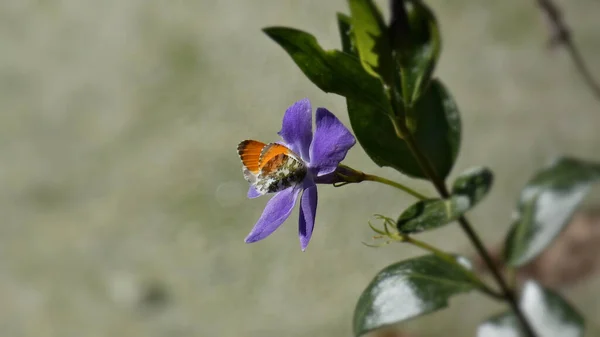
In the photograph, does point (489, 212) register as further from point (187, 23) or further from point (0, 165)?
point (0, 165)

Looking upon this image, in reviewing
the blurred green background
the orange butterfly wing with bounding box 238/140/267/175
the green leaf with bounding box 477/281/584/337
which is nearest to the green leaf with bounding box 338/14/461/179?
the orange butterfly wing with bounding box 238/140/267/175

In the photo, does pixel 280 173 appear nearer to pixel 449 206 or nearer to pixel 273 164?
pixel 273 164

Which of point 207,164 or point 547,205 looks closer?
point 547,205

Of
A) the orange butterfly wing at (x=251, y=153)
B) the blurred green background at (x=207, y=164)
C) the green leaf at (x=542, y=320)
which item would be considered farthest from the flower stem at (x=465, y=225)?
the blurred green background at (x=207, y=164)

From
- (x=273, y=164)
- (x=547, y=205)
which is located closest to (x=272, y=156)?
(x=273, y=164)

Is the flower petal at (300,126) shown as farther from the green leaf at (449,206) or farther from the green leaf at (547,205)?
the green leaf at (547,205)

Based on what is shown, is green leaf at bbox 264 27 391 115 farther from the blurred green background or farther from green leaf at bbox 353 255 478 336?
the blurred green background
